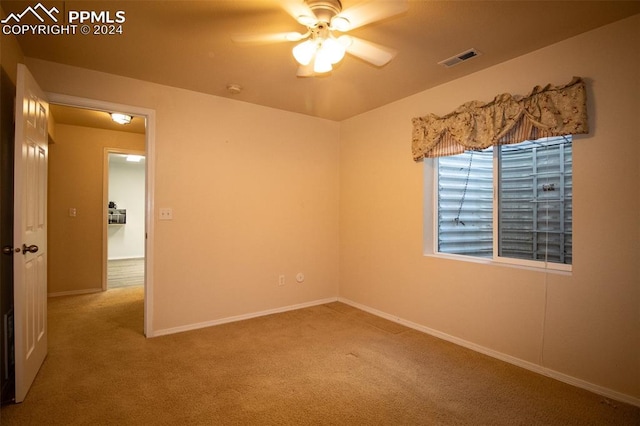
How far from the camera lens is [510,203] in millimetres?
2799

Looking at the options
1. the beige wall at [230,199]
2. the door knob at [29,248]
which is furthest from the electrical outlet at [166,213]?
the door knob at [29,248]

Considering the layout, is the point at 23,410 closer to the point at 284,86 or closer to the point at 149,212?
the point at 149,212

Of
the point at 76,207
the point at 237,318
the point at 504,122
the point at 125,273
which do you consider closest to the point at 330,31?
the point at 504,122

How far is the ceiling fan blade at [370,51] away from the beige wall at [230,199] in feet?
6.43

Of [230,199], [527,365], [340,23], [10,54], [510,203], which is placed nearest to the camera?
[340,23]

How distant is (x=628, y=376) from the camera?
207cm

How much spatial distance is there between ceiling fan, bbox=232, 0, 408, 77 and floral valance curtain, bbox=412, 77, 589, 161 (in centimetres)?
117

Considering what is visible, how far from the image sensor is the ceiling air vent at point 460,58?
2504 mm

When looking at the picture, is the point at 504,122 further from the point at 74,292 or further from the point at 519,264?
the point at 74,292

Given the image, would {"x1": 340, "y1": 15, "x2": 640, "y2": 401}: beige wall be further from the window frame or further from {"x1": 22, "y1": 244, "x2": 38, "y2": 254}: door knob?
{"x1": 22, "y1": 244, "x2": 38, "y2": 254}: door knob

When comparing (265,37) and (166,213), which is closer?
(265,37)

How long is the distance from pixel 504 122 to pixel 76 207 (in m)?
5.50

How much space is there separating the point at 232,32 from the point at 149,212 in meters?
1.82

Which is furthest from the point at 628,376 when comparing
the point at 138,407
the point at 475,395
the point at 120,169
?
the point at 120,169
